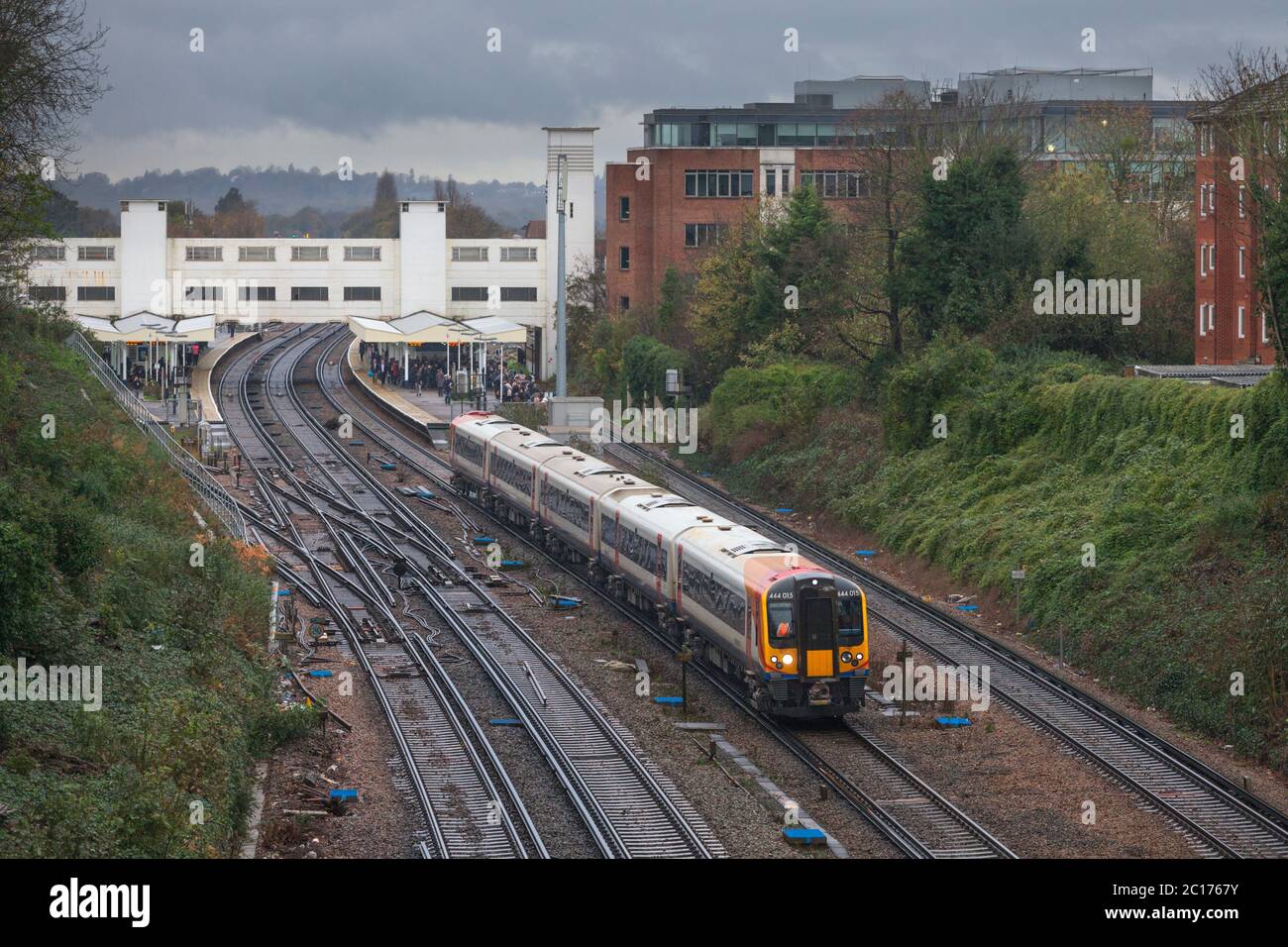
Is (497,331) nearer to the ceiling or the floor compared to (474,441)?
nearer to the ceiling

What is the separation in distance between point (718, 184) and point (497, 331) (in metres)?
14.0

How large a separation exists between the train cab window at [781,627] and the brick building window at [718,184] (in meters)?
55.6

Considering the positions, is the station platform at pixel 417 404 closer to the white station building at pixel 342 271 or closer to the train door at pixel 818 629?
the white station building at pixel 342 271

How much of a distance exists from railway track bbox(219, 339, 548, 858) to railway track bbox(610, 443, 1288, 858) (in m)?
8.41

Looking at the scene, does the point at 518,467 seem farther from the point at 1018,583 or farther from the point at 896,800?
the point at 896,800

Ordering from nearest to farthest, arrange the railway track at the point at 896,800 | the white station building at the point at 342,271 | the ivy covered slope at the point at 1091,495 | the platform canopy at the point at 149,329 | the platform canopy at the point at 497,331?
the railway track at the point at 896,800
the ivy covered slope at the point at 1091,495
the platform canopy at the point at 149,329
the platform canopy at the point at 497,331
the white station building at the point at 342,271

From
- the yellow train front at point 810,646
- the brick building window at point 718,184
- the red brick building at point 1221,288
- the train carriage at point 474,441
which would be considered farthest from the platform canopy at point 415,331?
the yellow train front at point 810,646

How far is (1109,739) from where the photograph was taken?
22453mm

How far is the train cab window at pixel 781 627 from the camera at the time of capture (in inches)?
902

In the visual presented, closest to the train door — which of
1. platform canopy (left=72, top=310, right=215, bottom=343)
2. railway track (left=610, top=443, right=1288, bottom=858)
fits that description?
railway track (left=610, top=443, right=1288, bottom=858)

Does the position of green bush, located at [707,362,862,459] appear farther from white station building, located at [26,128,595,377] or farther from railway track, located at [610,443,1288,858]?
white station building, located at [26,128,595,377]

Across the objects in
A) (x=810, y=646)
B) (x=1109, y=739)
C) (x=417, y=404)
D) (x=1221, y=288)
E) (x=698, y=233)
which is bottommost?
(x=1109, y=739)

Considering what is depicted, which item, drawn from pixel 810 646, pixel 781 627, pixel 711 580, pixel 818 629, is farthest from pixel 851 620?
pixel 711 580
